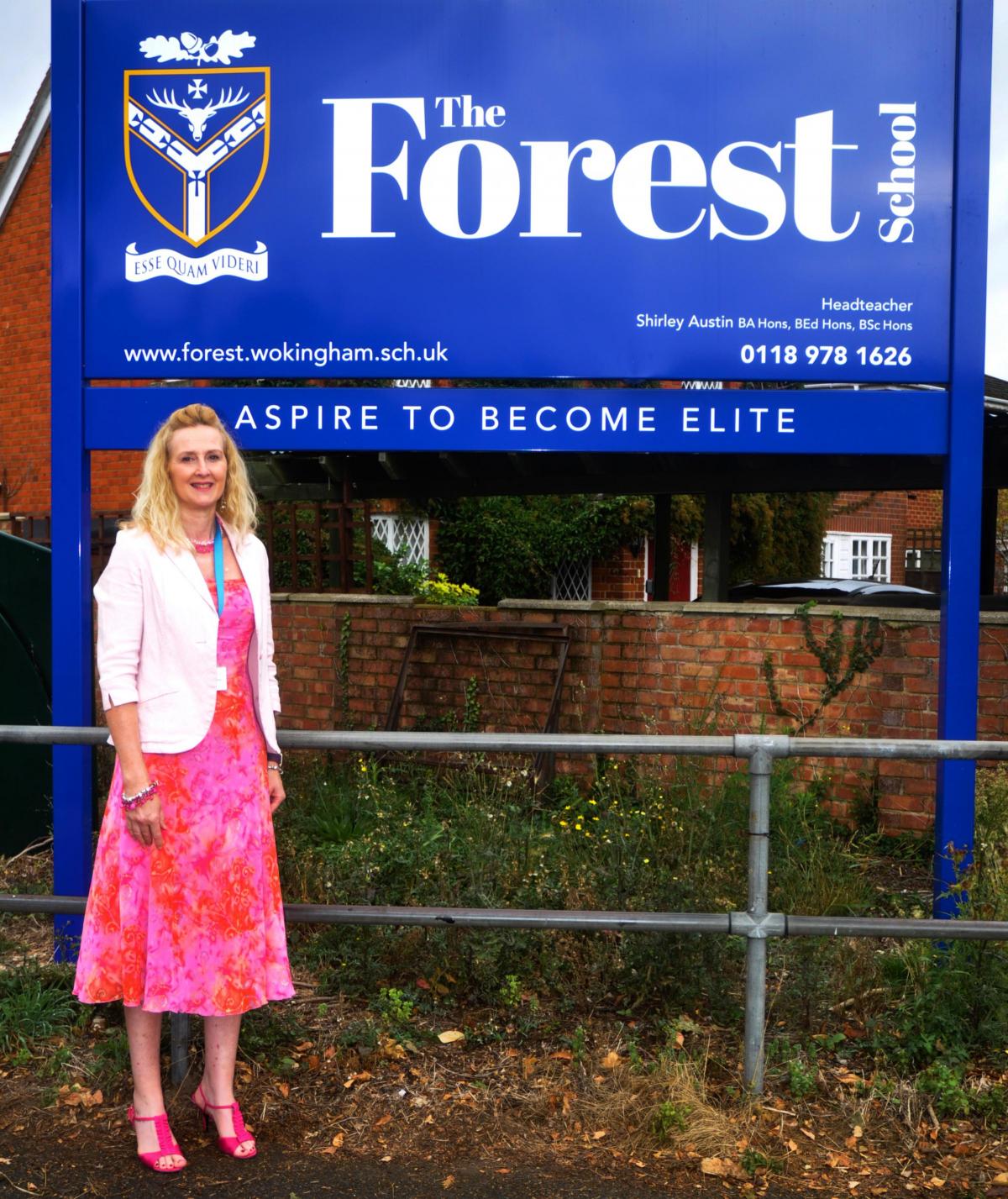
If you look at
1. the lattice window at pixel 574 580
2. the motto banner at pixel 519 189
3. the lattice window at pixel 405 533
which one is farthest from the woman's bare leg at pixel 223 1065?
the lattice window at pixel 574 580

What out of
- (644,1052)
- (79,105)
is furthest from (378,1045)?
(79,105)

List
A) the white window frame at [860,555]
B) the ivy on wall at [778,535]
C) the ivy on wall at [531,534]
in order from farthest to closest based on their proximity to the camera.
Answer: the white window frame at [860,555] → the ivy on wall at [778,535] → the ivy on wall at [531,534]

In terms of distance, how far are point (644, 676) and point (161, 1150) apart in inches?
166

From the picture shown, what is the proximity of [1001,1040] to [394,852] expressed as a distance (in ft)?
6.73

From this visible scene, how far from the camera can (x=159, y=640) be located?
2889 mm

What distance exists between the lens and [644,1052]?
3.51 meters

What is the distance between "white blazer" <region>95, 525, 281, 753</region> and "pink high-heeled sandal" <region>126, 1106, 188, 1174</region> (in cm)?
97

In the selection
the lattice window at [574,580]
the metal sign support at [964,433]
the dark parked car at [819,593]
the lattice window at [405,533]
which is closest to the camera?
the metal sign support at [964,433]

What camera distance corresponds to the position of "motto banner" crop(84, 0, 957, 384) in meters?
3.95

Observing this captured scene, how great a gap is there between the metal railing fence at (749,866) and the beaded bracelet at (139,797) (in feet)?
1.59

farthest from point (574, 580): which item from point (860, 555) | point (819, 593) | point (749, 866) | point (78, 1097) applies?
point (78, 1097)

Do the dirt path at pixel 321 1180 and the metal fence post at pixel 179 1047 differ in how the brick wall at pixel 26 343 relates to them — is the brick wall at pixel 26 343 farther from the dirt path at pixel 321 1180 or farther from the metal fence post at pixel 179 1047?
the dirt path at pixel 321 1180

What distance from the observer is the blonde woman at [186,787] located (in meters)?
2.88

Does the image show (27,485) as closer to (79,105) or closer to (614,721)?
(614,721)
